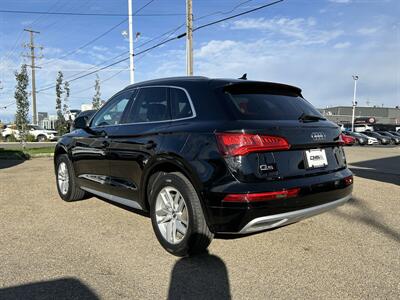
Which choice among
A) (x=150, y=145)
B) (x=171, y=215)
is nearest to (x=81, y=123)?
(x=150, y=145)

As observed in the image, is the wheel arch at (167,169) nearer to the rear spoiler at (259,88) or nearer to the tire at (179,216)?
the tire at (179,216)

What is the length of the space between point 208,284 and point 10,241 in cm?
244

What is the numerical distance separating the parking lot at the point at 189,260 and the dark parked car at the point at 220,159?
1.26 ft

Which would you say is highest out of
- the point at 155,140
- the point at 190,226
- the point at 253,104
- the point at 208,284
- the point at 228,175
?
the point at 253,104

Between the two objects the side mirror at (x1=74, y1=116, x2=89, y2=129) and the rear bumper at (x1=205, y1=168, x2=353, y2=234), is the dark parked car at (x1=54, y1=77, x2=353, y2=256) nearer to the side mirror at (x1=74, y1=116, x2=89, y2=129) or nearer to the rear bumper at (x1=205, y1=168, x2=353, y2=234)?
the rear bumper at (x1=205, y1=168, x2=353, y2=234)

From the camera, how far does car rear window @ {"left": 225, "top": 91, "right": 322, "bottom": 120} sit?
3756 mm

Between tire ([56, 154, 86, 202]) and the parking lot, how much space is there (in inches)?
19.3

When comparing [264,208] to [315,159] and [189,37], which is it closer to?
[315,159]

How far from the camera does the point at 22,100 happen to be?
18.0 metres

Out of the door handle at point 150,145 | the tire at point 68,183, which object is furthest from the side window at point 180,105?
the tire at point 68,183

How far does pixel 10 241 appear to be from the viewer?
14.5ft

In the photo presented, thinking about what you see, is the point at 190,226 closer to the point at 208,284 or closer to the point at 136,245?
the point at 208,284

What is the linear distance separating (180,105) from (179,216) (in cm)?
114

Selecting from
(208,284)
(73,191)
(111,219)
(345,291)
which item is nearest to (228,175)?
(208,284)
